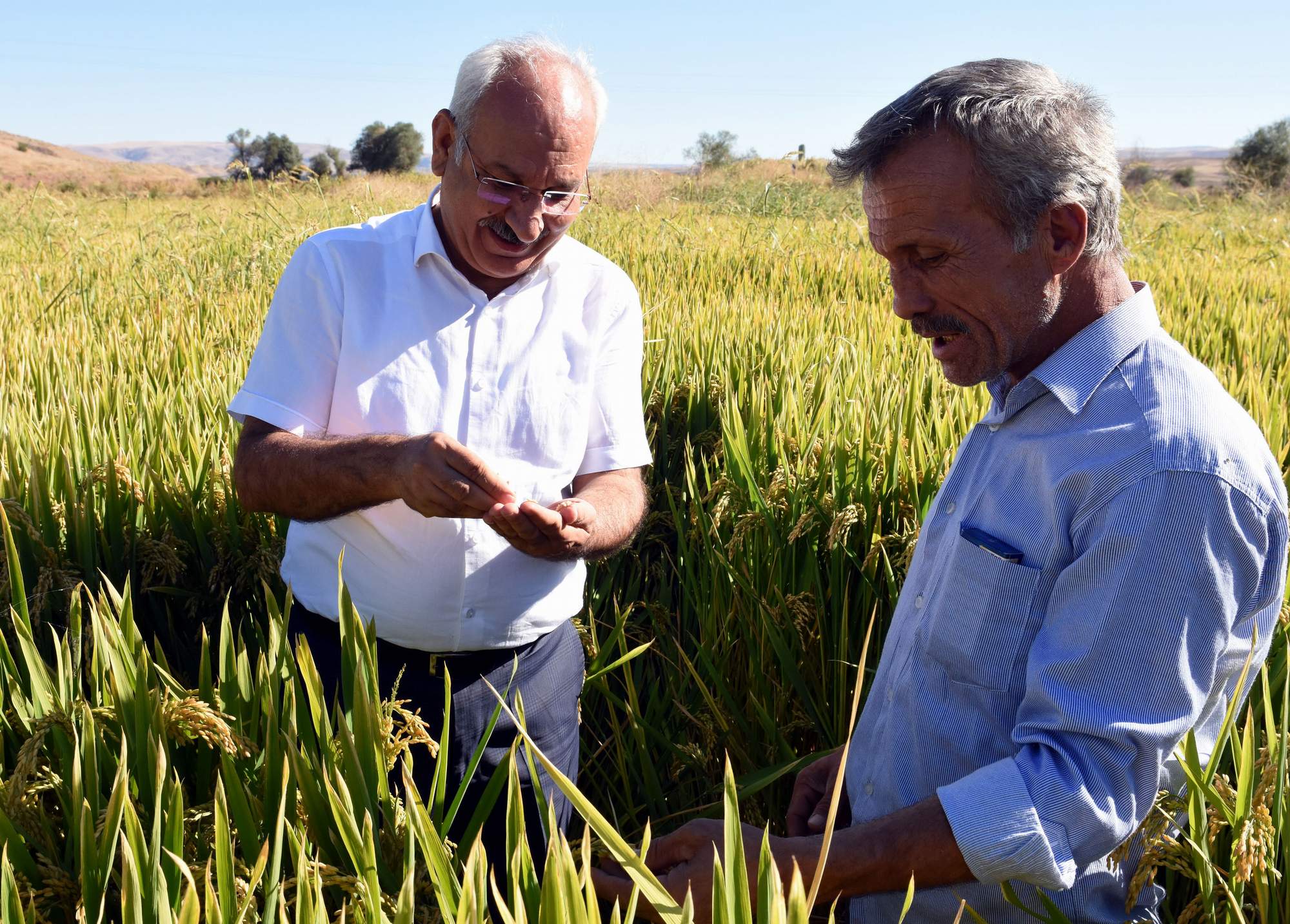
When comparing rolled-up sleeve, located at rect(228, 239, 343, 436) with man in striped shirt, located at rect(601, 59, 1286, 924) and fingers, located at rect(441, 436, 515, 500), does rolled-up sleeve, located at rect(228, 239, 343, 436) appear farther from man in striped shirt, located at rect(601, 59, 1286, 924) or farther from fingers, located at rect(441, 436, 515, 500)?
man in striped shirt, located at rect(601, 59, 1286, 924)

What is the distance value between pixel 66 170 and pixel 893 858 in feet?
202

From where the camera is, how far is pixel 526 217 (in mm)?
1926

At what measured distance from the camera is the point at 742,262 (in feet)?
24.7

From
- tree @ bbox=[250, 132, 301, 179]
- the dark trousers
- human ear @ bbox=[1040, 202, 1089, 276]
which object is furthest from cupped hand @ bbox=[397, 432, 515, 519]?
tree @ bbox=[250, 132, 301, 179]

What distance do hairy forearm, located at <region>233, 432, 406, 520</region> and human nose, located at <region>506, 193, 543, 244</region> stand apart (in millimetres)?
475

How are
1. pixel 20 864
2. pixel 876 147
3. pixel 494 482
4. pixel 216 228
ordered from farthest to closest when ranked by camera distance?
pixel 216 228, pixel 494 482, pixel 876 147, pixel 20 864

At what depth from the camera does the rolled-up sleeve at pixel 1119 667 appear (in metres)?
1.05

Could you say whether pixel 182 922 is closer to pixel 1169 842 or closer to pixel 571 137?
pixel 1169 842

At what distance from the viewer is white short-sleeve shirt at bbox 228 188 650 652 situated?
1.88 metres

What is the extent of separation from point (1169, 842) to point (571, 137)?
1.51m

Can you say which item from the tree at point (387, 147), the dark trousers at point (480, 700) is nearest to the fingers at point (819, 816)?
the dark trousers at point (480, 700)

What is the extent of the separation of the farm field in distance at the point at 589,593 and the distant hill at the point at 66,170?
23.5m

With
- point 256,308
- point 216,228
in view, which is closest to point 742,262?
point 256,308

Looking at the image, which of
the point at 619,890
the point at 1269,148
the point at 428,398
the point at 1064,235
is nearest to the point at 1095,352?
the point at 1064,235
